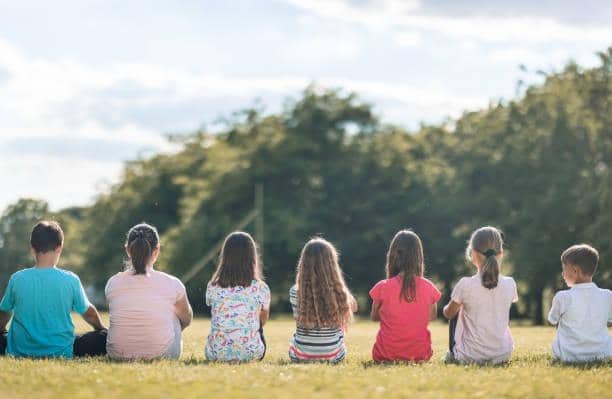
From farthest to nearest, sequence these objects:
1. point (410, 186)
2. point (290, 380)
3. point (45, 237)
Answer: point (410, 186) < point (45, 237) < point (290, 380)

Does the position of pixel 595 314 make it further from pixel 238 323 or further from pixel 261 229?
pixel 261 229

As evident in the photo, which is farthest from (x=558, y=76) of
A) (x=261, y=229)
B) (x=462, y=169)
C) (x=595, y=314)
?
(x=595, y=314)

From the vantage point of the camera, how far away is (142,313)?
34.7 ft

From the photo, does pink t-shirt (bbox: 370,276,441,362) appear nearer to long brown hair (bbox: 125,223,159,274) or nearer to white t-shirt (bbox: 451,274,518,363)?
white t-shirt (bbox: 451,274,518,363)

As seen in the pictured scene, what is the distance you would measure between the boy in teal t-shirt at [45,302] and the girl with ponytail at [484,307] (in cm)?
398

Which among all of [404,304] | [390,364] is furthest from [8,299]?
[404,304]

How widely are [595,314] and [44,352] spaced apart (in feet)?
19.2

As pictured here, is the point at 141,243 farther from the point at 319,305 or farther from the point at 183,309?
the point at 319,305

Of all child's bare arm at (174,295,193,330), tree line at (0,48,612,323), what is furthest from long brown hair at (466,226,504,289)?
tree line at (0,48,612,323)

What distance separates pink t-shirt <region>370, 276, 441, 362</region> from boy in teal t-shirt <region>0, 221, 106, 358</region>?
10.2 ft

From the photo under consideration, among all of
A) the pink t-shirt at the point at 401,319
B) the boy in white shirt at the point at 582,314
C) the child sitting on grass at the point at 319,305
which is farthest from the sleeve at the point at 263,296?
the boy in white shirt at the point at 582,314

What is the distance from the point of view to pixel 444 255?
50.6 meters

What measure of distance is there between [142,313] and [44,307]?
1.02 metres

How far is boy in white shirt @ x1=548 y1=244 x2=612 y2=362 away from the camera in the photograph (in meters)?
10.6
